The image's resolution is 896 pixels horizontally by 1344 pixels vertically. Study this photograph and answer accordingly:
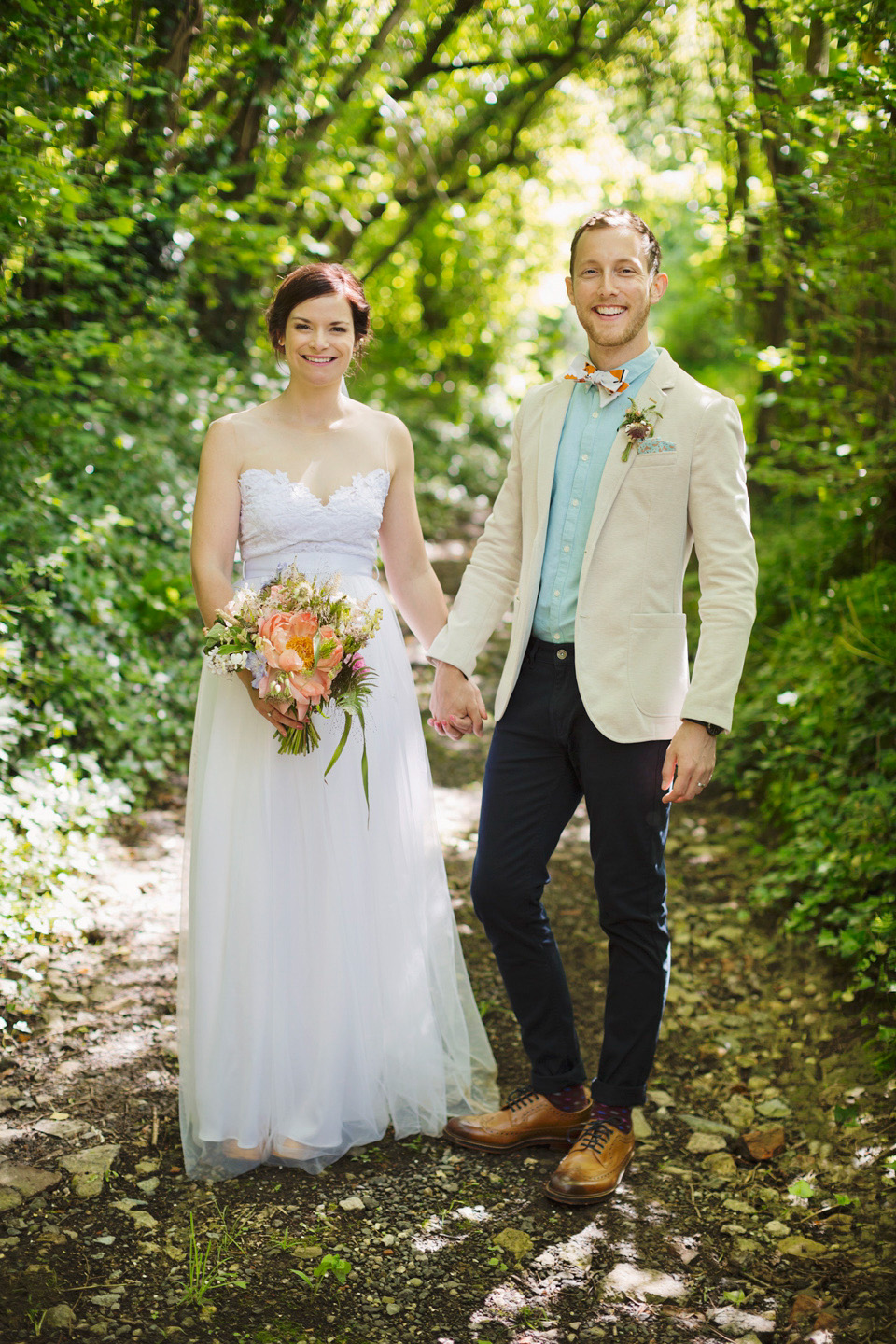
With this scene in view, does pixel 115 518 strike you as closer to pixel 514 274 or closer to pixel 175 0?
pixel 175 0

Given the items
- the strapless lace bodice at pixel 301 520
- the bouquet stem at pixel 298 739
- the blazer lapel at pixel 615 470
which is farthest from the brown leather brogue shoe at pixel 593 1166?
the strapless lace bodice at pixel 301 520

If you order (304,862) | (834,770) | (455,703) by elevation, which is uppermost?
(455,703)

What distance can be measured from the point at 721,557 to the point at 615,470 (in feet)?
1.20

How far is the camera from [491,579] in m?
3.13

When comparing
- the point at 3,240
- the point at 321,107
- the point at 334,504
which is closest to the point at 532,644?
the point at 334,504

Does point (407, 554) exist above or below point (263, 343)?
below

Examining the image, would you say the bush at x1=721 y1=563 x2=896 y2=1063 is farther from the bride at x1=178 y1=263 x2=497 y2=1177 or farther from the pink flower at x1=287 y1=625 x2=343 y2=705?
the pink flower at x1=287 y1=625 x2=343 y2=705

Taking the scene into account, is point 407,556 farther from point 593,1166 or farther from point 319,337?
point 593,1166

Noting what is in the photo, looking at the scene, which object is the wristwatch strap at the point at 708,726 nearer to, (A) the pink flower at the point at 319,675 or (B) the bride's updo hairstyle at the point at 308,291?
(A) the pink flower at the point at 319,675

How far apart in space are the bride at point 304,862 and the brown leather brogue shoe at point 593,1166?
403mm

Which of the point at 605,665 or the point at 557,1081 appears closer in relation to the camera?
the point at 605,665

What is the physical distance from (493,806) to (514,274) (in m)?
13.9

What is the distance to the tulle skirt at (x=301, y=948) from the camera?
9.65 ft

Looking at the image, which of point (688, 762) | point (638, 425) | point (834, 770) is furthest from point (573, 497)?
point (834, 770)
